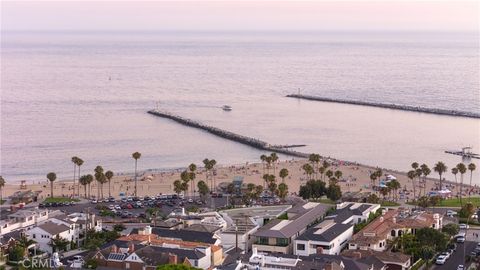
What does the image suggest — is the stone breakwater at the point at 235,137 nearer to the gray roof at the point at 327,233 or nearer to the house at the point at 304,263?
the gray roof at the point at 327,233

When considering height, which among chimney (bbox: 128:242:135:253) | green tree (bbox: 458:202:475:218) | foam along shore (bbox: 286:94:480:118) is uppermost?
foam along shore (bbox: 286:94:480:118)

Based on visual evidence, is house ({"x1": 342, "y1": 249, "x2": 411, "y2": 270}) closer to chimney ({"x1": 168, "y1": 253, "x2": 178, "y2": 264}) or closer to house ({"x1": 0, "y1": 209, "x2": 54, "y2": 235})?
chimney ({"x1": 168, "y1": 253, "x2": 178, "y2": 264})

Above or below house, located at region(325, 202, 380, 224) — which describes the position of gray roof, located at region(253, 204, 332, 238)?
below

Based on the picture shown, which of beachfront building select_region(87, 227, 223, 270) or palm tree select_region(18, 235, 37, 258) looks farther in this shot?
palm tree select_region(18, 235, 37, 258)

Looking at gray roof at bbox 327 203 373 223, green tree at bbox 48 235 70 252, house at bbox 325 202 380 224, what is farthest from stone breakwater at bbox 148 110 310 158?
green tree at bbox 48 235 70 252

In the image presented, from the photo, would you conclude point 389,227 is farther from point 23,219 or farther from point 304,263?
point 23,219

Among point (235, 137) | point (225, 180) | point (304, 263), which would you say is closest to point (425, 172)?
point (225, 180)

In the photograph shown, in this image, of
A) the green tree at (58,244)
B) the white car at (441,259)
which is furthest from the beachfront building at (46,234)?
the white car at (441,259)

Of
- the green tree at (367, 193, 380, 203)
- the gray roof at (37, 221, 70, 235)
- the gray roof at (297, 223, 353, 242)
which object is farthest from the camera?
the green tree at (367, 193, 380, 203)
